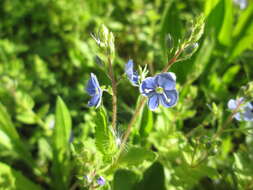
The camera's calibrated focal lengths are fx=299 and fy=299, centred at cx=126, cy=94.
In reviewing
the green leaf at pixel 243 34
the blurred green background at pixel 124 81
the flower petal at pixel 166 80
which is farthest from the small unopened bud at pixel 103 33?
the green leaf at pixel 243 34

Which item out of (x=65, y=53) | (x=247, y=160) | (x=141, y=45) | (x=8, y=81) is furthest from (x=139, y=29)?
(x=247, y=160)

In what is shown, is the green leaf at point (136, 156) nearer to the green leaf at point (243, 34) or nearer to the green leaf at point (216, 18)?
the green leaf at point (216, 18)

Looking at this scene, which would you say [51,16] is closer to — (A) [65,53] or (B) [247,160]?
(A) [65,53]

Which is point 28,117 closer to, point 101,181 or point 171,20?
point 101,181

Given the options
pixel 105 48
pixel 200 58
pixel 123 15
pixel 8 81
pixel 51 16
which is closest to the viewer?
pixel 105 48

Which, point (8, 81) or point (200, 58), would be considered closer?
point (8, 81)

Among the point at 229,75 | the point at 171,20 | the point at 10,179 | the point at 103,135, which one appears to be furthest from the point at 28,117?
the point at 229,75
